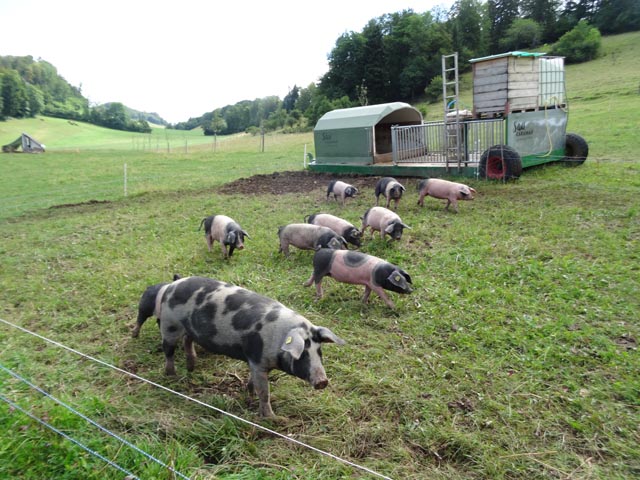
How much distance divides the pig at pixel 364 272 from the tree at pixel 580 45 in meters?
55.6

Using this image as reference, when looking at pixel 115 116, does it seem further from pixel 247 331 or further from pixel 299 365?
pixel 299 365

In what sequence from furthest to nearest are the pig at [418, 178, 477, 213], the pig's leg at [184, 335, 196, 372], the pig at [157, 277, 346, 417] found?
1. the pig at [418, 178, 477, 213]
2. the pig's leg at [184, 335, 196, 372]
3. the pig at [157, 277, 346, 417]

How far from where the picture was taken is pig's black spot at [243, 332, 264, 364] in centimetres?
357

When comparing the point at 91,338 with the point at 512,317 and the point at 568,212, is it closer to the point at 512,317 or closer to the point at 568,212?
the point at 512,317

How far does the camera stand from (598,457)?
9.89 ft

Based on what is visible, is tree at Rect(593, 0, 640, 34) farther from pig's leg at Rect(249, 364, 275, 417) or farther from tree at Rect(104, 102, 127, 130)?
tree at Rect(104, 102, 127, 130)

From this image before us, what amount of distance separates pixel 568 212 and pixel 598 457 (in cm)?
646

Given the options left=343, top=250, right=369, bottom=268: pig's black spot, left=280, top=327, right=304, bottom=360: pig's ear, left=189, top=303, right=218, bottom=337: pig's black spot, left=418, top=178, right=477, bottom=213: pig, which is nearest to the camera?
left=280, top=327, right=304, bottom=360: pig's ear

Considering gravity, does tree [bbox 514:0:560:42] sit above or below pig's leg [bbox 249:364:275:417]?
above

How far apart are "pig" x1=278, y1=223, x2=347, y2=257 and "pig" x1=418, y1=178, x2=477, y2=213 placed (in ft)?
11.7

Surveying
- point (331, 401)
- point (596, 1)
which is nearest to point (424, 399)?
point (331, 401)

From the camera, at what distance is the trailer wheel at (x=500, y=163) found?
1140 centimetres

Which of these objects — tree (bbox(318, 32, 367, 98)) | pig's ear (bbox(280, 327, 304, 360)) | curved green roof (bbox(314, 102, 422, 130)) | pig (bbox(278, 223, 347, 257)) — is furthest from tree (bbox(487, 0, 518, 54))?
pig's ear (bbox(280, 327, 304, 360))

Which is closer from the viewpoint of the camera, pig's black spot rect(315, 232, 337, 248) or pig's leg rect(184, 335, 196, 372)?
pig's leg rect(184, 335, 196, 372)
